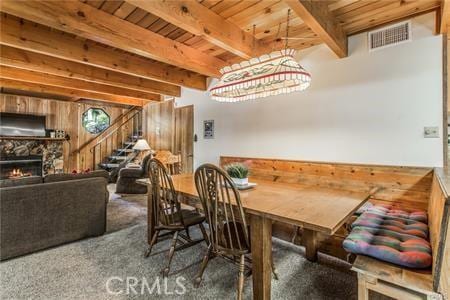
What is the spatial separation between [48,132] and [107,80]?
11.8 feet

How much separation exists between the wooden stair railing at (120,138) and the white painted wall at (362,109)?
532 centimetres

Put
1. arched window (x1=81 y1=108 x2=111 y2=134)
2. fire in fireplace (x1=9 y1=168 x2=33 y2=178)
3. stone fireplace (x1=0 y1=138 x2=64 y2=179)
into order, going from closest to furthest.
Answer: fire in fireplace (x1=9 y1=168 x2=33 y2=178), stone fireplace (x1=0 y1=138 x2=64 y2=179), arched window (x1=81 y1=108 x2=111 y2=134)

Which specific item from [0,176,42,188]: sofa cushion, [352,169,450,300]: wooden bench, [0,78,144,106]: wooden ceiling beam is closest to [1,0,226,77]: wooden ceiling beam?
[0,176,42,188]: sofa cushion

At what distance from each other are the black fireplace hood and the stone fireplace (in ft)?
0.63

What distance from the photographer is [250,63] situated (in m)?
1.91

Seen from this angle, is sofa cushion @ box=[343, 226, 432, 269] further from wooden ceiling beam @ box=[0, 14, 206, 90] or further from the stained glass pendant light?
wooden ceiling beam @ box=[0, 14, 206, 90]

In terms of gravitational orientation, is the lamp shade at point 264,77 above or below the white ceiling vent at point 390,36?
below

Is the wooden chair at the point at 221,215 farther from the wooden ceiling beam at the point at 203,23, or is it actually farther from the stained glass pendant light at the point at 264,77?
the wooden ceiling beam at the point at 203,23

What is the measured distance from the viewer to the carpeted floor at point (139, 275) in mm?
1679

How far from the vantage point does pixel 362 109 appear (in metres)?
2.43

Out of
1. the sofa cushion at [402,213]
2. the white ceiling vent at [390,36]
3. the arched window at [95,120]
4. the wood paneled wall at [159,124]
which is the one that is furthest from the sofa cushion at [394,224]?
the arched window at [95,120]

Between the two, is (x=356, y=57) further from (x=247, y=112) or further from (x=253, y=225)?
(x=253, y=225)

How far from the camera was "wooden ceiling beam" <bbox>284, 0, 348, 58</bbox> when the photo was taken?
1.64 metres

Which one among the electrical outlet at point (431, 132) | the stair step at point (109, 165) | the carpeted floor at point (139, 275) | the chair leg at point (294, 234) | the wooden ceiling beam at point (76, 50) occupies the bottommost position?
the carpeted floor at point (139, 275)
